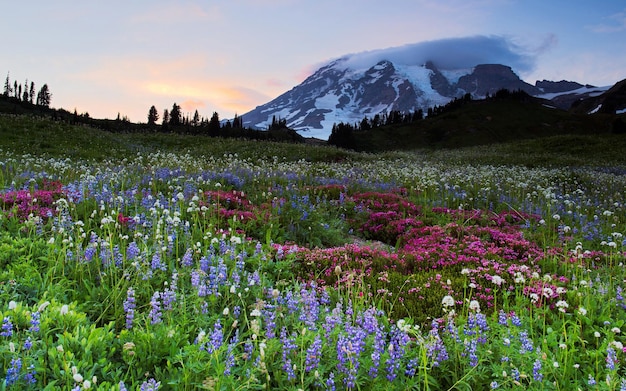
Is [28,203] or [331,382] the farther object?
[28,203]

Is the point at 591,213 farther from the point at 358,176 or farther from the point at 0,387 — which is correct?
the point at 0,387

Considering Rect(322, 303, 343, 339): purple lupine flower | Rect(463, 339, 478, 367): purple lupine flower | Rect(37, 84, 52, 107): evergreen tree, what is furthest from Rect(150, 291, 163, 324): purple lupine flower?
Rect(37, 84, 52, 107): evergreen tree

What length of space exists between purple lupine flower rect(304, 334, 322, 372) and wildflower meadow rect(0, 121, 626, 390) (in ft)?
0.06

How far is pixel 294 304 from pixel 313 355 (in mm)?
1234

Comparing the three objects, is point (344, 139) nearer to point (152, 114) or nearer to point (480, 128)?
point (480, 128)

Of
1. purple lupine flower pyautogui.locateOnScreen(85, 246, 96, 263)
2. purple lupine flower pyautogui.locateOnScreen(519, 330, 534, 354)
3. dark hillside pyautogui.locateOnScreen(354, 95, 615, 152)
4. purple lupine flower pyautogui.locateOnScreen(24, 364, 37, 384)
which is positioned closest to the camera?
purple lupine flower pyautogui.locateOnScreen(24, 364, 37, 384)

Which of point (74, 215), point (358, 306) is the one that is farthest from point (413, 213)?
point (74, 215)

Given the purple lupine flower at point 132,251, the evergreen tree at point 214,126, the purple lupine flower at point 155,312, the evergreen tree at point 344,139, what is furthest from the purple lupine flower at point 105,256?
the evergreen tree at point 214,126

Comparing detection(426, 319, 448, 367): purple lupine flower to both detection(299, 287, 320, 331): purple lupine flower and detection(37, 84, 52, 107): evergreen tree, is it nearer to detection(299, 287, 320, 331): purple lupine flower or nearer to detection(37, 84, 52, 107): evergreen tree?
detection(299, 287, 320, 331): purple lupine flower

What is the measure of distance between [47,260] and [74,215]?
9.15 ft

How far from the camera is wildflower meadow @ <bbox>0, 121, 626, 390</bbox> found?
363 cm

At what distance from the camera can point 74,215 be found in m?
7.91

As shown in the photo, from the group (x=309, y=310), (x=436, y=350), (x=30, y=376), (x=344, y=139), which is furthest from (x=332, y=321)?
(x=344, y=139)

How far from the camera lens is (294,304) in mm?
4840
